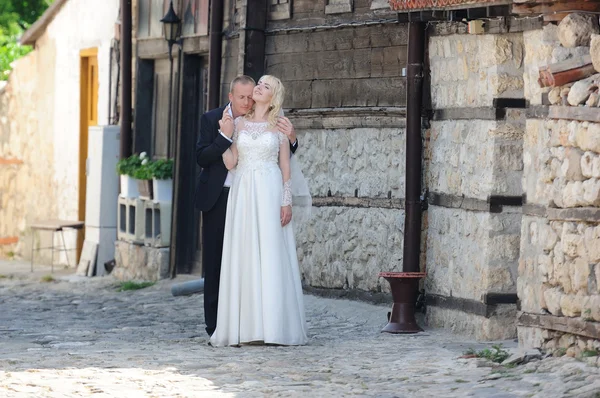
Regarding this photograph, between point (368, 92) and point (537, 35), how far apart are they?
316 centimetres

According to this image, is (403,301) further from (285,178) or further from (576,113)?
(576,113)

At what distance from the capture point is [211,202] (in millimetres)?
9773

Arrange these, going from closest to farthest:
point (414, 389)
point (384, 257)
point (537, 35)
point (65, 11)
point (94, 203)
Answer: point (414, 389)
point (537, 35)
point (384, 257)
point (94, 203)
point (65, 11)

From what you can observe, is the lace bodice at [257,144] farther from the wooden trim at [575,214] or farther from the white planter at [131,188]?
the white planter at [131,188]

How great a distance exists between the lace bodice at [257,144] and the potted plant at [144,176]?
19.9ft

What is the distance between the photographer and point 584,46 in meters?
8.23

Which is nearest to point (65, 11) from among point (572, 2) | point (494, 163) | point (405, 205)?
A: point (405, 205)

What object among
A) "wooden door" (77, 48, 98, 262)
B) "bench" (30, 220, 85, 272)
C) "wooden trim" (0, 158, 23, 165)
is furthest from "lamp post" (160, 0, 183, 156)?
"wooden trim" (0, 158, 23, 165)

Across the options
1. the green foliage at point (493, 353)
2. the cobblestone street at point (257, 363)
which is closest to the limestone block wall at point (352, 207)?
the cobblestone street at point (257, 363)

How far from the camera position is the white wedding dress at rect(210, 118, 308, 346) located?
9.41 m

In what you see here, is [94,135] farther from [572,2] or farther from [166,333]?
[572,2]

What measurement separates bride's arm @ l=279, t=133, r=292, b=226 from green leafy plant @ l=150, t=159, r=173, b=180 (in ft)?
19.6

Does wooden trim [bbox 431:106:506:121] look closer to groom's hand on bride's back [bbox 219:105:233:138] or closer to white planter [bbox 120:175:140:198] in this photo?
groom's hand on bride's back [bbox 219:105:233:138]

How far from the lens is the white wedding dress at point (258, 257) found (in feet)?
30.9
